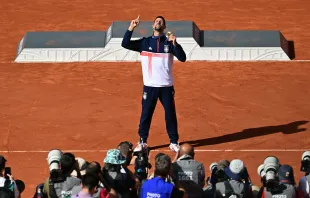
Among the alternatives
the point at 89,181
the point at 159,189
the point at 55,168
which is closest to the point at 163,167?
the point at 159,189

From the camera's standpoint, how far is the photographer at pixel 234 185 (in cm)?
1354

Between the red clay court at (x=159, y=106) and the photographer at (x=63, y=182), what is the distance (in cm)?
304

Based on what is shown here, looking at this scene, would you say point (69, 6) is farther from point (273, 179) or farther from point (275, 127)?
point (273, 179)

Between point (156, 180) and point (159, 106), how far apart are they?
27.5 feet

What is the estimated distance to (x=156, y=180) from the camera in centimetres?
1288

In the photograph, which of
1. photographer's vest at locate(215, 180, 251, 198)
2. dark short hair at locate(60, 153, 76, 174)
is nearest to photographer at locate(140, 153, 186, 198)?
photographer's vest at locate(215, 180, 251, 198)

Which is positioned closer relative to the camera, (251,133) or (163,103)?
(163,103)

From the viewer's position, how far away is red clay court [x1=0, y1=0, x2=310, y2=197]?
1867 centimetres

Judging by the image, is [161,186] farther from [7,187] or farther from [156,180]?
[7,187]

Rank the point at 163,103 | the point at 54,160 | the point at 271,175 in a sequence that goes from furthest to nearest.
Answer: the point at 163,103 < the point at 54,160 < the point at 271,175

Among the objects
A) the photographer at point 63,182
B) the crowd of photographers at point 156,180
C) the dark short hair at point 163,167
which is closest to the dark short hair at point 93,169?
the crowd of photographers at point 156,180

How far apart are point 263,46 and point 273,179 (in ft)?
38.2

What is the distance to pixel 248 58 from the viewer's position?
80.2 feet

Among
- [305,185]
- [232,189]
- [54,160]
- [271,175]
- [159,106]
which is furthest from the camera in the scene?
[159,106]
